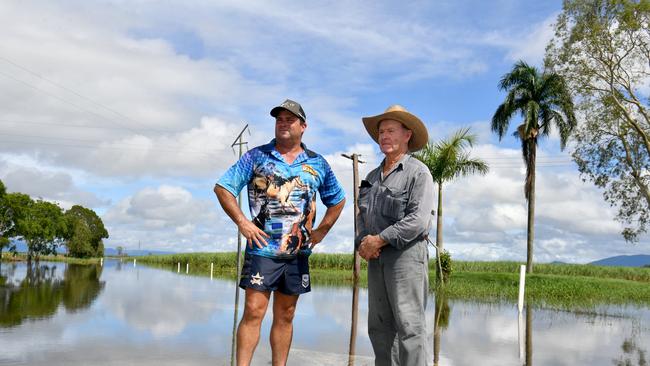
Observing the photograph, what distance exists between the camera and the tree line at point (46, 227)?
200 ft

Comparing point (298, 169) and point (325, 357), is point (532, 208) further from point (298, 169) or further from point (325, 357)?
point (298, 169)

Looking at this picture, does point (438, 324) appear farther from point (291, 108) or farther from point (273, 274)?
point (291, 108)

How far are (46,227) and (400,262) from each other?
71.1 m


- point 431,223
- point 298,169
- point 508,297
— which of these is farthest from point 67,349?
point 508,297

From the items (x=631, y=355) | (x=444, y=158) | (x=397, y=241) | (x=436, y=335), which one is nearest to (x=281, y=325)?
(x=397, y=241)

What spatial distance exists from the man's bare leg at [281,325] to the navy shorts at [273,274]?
0.33 ft

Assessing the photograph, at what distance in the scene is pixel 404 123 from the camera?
4.43 m

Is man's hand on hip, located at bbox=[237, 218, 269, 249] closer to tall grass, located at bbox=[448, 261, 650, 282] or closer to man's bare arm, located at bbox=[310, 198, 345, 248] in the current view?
man's bare arm, located at bbox=[310, 198, 345, 248]

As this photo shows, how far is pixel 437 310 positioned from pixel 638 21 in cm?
1787

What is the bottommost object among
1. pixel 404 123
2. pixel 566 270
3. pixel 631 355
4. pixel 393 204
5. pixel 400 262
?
pixel 566 270

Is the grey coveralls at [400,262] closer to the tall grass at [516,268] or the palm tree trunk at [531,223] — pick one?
the palm tree trunk at [531,223]

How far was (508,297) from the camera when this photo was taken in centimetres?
2194

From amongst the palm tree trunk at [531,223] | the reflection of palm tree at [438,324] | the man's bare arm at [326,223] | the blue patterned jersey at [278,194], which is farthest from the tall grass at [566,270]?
the blue patterned jersey at [278,194]

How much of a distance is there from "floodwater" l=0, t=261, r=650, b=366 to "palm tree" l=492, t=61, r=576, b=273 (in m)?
17.9
